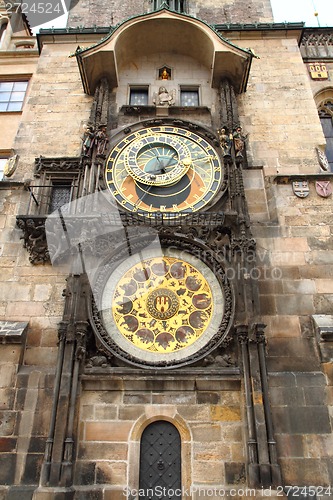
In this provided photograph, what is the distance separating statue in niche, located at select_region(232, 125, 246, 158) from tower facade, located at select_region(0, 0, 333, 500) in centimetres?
4

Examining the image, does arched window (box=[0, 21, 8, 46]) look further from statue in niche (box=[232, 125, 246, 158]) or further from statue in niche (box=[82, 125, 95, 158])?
statue in niche (box=[232, 125, 246, 158])

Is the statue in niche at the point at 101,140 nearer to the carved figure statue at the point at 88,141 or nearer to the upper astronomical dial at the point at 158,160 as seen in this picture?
the carved figure statue at the point at 88,141

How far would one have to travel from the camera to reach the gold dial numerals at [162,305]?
8.20 meters

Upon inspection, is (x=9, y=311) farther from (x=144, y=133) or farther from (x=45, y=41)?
(x=45, y=41)

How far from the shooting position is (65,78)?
12125mm

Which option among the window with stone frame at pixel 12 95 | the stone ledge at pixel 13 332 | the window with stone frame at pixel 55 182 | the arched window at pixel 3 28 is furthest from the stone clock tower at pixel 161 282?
the arched window at pixel 3 28

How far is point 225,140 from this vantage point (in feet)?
33.5

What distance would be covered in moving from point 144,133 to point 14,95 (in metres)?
4.20

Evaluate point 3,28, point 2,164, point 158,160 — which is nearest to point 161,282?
point 158,160

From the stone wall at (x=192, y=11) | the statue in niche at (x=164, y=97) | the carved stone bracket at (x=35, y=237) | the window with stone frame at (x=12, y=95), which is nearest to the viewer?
the carved stone bracket at (x=35, y=237)

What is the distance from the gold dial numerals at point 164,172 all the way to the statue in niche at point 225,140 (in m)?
0.28

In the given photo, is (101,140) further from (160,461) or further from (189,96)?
(160,461)

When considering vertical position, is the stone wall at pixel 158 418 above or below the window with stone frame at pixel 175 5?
below

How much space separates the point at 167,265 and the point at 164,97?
4.67 metres
